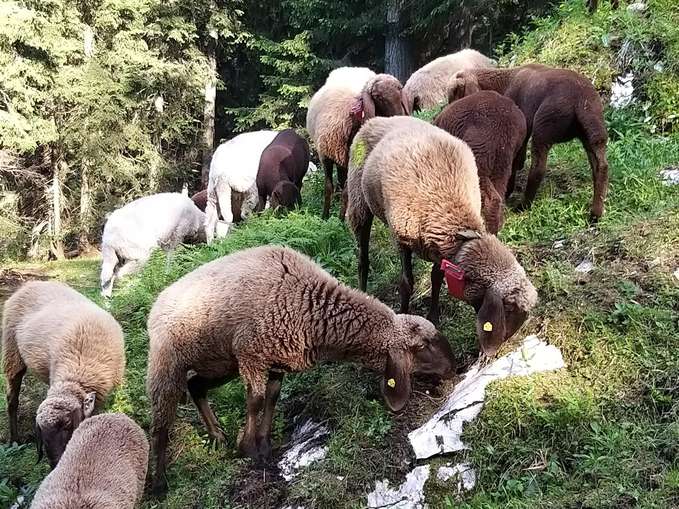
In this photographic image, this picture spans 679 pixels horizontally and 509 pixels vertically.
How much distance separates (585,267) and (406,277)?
1521 millimetres

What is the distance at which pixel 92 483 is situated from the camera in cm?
443

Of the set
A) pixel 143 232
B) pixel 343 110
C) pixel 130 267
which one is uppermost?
pixel 343 110

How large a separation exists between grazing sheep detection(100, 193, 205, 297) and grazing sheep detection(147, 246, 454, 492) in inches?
250

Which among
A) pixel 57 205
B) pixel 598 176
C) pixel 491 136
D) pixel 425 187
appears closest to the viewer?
pixel 425 187

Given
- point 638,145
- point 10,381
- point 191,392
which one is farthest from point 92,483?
point 638,145

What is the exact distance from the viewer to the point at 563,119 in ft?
21.2

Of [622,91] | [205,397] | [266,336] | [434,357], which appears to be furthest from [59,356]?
[622,91]

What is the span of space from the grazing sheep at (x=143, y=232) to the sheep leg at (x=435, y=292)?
6.92m

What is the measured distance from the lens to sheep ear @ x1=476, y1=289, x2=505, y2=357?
4.71 metres

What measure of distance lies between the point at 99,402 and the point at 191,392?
58.9 inches

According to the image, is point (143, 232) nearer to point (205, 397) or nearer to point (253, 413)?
point (205, 397)

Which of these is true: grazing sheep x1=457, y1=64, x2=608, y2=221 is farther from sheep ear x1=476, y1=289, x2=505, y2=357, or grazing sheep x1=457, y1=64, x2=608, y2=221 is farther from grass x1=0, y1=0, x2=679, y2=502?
sheep ear x1=476, y1=289, x2=505, y2=357

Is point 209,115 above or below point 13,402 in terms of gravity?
above

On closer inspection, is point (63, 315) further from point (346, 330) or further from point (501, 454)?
point (501, 454)
